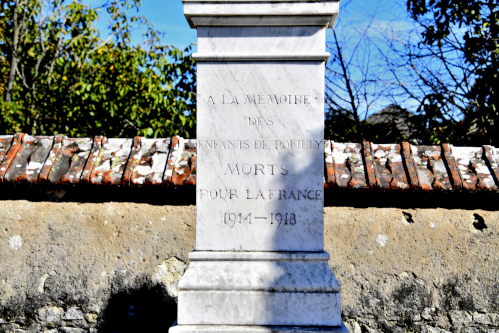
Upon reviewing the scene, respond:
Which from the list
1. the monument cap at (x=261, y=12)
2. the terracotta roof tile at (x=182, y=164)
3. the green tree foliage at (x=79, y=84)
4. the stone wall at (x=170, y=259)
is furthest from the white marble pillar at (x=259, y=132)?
the green tree foliage at (x=79, y=84)

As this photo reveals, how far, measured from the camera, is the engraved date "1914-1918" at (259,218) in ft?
7.73

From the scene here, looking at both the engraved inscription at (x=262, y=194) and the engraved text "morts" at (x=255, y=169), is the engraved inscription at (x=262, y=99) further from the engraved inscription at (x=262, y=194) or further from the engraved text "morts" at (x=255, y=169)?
the engraved inscription at (x=262, y=194)

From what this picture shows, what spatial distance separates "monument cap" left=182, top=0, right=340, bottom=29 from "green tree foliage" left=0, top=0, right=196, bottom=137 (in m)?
3.39

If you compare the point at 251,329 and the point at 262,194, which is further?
the point at 262,194

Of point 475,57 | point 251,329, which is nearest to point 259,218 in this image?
point 251,329

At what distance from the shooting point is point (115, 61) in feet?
25.6

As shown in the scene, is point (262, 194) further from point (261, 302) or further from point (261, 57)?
point (261, 57)

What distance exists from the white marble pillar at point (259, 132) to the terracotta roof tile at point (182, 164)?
0.62 m

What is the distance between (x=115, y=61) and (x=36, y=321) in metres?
5.74

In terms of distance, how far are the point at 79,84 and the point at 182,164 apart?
4.69 meters

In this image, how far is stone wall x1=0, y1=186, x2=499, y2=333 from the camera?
295 centimetres

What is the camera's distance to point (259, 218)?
2355 millimetres

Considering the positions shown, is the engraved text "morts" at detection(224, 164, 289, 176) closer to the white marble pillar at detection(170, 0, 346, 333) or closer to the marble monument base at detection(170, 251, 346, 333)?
the white marble pillar at detection(170, 0, 346, 333)

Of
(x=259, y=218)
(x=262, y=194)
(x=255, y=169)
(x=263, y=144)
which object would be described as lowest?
(x=259, y=218)
